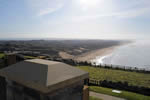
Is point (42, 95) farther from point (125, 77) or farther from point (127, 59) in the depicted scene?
point (127, 59)

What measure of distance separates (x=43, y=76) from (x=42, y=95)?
1.86 ft

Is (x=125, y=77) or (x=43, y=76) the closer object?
(x=43, y=76)

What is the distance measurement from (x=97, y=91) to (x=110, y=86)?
2057mm

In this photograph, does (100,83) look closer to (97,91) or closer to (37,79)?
(97,91)

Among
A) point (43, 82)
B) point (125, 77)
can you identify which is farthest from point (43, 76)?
point (125, 77)

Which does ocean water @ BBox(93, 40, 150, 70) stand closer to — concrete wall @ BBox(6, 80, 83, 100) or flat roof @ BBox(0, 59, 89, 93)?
concrete wall @ BBox(6, 80, 83, 100)

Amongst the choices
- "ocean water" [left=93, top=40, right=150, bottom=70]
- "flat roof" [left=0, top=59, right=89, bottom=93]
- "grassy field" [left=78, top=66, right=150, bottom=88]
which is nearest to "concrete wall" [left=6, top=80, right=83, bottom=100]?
"flat roof" [left=0, top=59, right=89, bottom=93]

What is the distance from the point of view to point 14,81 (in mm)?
4230

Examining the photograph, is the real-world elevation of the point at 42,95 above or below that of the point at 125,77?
above

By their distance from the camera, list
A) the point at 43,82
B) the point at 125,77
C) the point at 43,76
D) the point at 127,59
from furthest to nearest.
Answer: the point at 127,59
the point at 125,77
the point at 43,76
the point at 43,82

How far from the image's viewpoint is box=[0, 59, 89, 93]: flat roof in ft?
11.0

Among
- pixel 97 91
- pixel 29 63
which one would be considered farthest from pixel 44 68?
pixel 97 91

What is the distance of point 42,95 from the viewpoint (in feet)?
11.1

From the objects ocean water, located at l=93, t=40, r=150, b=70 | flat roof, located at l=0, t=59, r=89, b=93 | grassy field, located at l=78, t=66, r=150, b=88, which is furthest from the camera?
ocean water, located at l=93, t=40, r=150, b=70
